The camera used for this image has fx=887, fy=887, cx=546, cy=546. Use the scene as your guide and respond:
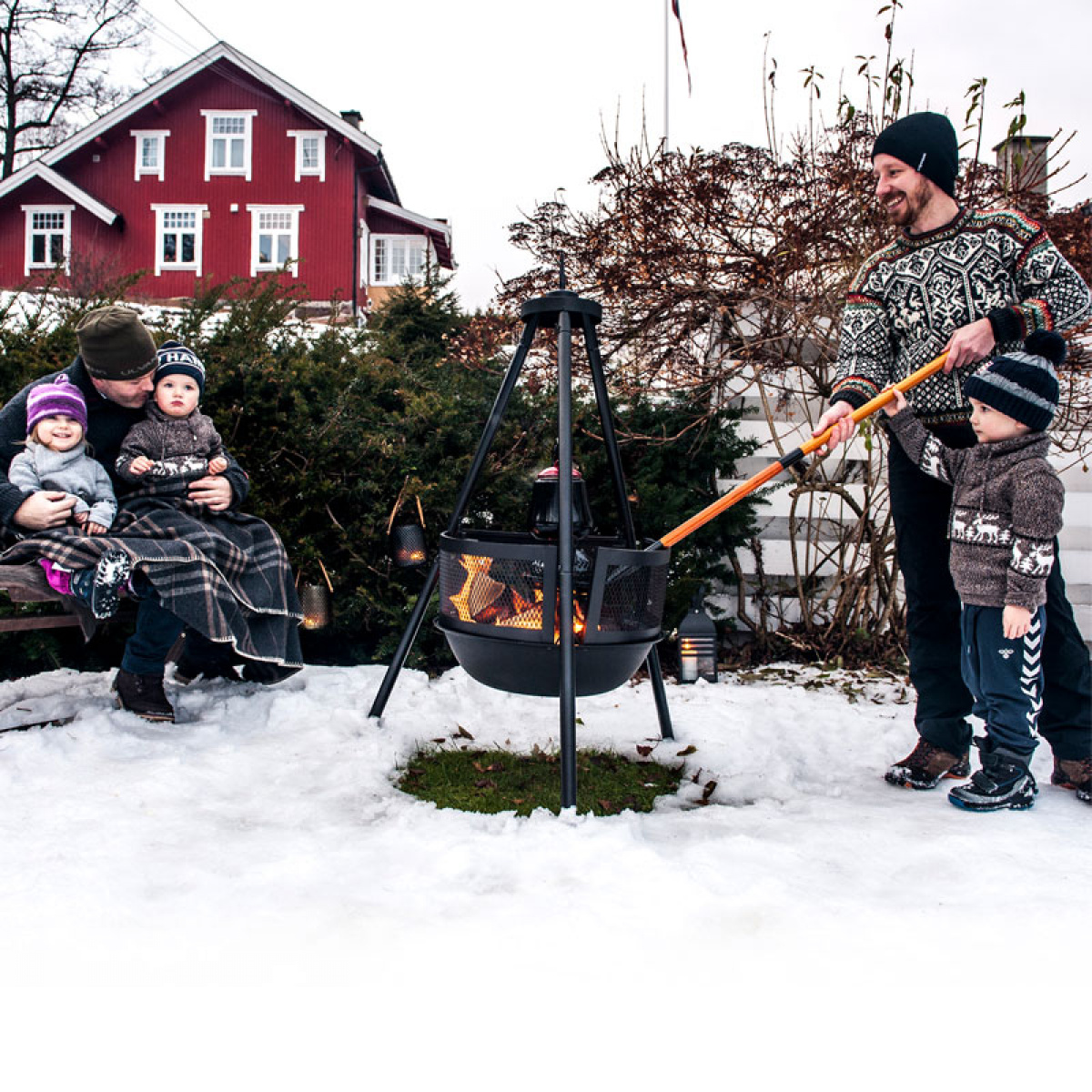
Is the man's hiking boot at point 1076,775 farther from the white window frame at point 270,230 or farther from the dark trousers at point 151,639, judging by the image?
the white window frame at point 270,230

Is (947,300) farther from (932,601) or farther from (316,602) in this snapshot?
(316,602)

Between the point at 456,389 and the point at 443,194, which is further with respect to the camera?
the point at 443,194

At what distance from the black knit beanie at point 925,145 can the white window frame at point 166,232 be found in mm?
17986

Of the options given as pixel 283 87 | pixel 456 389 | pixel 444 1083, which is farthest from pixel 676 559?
pixel 283 87

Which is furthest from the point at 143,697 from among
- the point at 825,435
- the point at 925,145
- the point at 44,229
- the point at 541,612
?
the point at 44,229

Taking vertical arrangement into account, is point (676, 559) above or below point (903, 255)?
below

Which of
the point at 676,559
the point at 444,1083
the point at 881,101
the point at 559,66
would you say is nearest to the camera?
the point at 444,1083

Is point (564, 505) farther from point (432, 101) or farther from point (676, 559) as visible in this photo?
point (432, 101)

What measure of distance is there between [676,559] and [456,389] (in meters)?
1.49

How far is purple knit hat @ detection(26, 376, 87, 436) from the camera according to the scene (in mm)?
2850

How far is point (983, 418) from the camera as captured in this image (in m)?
2.35

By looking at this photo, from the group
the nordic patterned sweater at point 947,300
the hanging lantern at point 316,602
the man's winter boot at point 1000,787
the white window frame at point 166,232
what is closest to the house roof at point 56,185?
the white window frame at point 166,232

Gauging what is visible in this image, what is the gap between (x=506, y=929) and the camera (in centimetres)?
159

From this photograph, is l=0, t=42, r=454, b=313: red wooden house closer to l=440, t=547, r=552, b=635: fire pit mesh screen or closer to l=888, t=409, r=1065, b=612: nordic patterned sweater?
l=440, t=547, r=552, b=635: fire pit mesh screen
